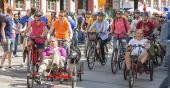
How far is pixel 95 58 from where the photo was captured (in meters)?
15.7

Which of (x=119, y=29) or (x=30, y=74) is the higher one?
(x=119, y=29)

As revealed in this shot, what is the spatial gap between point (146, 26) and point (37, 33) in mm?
4807

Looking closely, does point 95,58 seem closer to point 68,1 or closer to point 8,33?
point 8,33

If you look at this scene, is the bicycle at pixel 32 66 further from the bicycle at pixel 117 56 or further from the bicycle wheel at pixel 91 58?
the bicycle wheel at pixel 91 58

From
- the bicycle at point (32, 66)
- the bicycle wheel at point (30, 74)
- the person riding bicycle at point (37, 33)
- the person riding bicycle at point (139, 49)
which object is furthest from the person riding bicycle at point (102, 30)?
the bicycle wheel at point (30, 74)

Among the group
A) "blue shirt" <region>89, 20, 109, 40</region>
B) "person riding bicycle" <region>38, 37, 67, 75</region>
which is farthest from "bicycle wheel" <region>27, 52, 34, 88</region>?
"blue shirt" <region>89, 20, 109, 40</region>

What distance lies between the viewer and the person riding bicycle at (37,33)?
1210 cm

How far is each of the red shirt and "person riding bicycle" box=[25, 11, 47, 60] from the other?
4445 millimetres

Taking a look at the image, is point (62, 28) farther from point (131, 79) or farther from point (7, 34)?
point (131, 79)

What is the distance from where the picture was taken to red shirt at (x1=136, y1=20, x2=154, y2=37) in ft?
52.8

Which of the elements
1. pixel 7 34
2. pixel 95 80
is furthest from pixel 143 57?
pixel 7 34

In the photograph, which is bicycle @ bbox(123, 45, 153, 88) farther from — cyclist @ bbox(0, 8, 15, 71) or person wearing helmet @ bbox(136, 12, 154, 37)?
cyclist @ bbox(0, 8, 15, 71)

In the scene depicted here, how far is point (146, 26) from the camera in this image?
16234 mm

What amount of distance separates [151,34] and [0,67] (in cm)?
506
